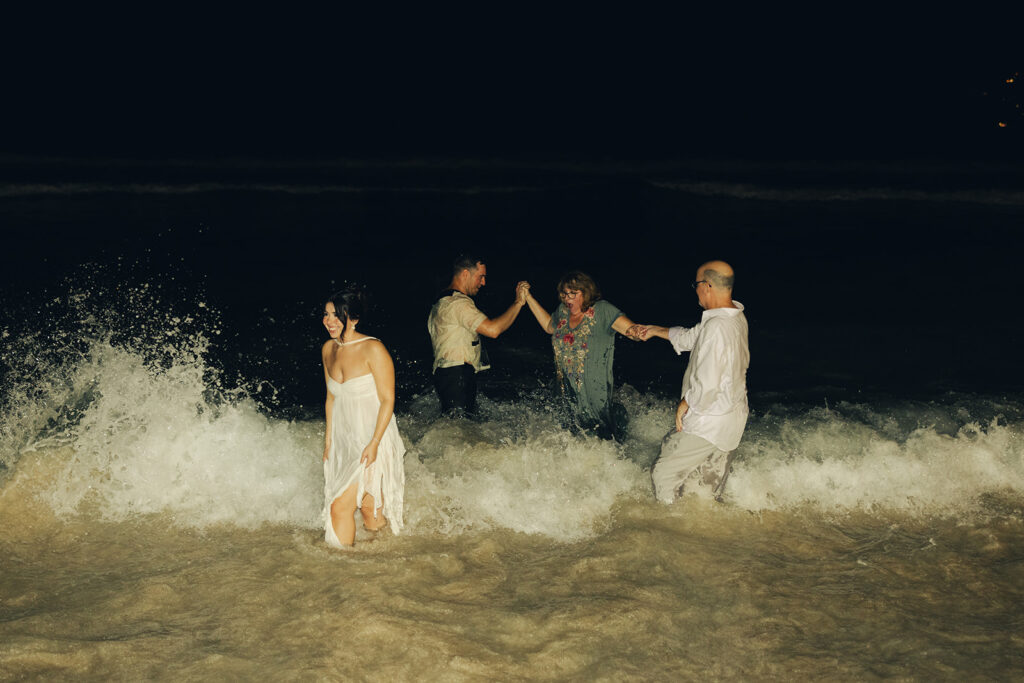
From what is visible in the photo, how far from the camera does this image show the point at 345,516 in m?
5.73

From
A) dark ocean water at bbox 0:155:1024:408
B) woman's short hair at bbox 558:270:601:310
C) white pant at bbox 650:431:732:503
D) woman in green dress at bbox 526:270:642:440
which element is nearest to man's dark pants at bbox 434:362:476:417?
woman in green dress at bbox 526:270:642:440

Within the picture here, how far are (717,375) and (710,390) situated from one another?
0.11 m

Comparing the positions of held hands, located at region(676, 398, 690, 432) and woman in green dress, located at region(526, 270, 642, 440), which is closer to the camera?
held hands, located at region(676, 398, 690, 432)

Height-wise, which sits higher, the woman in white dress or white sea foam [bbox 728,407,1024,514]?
the woman in white dress

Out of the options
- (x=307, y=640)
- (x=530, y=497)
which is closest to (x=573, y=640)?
(x=307, y=640)

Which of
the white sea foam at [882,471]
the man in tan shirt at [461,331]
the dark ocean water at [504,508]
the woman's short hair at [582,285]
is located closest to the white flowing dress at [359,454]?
the dark ocean water at [504,508]

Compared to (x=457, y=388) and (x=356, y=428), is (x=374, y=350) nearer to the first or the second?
(x=356, y=428)

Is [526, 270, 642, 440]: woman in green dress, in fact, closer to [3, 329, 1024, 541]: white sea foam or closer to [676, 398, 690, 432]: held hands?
[3, 329, 1024, 541]: white sea foam

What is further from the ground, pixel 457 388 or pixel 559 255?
pixel 457 388

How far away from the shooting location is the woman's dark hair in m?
5.35

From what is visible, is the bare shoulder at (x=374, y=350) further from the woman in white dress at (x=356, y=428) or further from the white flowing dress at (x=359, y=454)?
the white flowing dress at (x=359, y=454)

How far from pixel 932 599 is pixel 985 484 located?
6.89 ft

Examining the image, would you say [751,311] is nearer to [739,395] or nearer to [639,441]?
[639,441]

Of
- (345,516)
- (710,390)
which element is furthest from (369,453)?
(710,390)
